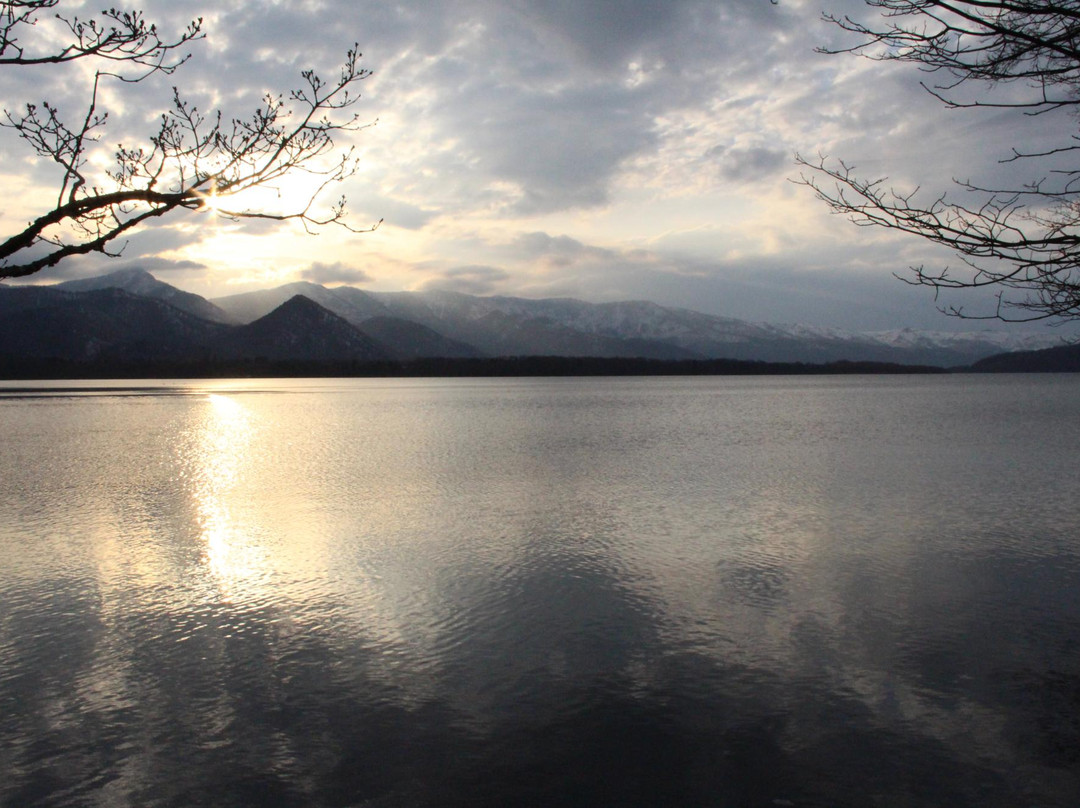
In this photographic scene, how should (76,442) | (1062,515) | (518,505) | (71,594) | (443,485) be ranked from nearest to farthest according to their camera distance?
(71,594) < (1062,515) < (518,505) < (443,485) < (76,442)

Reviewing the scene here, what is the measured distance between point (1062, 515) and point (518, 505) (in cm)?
1116

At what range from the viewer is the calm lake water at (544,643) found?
569 cm

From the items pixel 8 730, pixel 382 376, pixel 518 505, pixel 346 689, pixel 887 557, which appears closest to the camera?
pixel 8 730

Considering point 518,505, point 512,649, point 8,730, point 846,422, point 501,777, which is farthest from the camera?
point 846,422

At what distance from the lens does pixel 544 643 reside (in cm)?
847

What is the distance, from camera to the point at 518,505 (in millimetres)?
16828

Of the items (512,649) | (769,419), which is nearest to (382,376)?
(769,419)

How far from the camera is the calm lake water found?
224 inches

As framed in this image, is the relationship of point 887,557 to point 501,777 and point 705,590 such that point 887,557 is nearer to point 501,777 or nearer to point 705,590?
point 705,590

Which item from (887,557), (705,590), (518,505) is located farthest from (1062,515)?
(518,505)

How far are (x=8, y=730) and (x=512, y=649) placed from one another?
4588 mm

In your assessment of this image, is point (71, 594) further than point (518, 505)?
No

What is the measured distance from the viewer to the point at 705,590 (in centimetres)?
1034

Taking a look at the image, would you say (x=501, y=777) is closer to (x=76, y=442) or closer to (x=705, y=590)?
(x=705, y=590)
